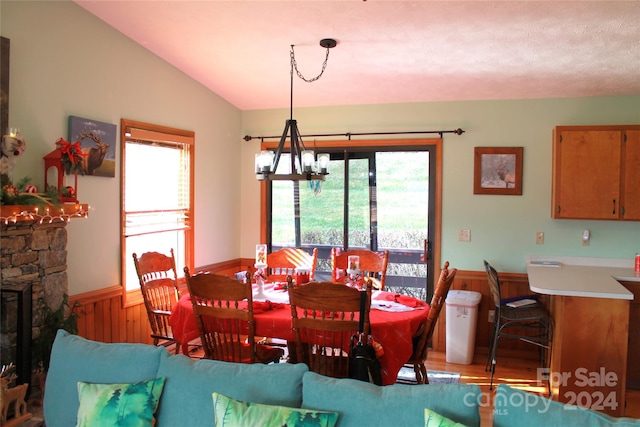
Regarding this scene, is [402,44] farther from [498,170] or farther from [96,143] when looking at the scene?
[96,143]

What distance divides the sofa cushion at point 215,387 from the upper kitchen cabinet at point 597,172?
3365 mm

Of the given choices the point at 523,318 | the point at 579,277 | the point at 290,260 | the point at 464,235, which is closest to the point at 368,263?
the point at 290,260

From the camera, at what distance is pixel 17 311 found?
2789 millimetres

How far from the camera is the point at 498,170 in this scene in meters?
4.66

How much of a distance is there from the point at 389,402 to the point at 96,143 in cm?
293

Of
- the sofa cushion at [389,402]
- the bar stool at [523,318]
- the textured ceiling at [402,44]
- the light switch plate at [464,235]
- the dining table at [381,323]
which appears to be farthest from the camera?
the light switch plate at [464,235]

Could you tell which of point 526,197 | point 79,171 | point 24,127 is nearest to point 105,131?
point 79,171

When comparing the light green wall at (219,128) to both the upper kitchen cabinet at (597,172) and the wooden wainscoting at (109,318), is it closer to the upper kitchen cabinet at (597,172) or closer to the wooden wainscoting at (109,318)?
the wooden wainscoting at (109,318)

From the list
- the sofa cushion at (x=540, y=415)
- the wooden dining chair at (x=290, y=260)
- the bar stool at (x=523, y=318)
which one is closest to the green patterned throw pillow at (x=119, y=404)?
the sofa cushion at (x=540, y=415)

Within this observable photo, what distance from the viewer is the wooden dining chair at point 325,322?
2.65 metres

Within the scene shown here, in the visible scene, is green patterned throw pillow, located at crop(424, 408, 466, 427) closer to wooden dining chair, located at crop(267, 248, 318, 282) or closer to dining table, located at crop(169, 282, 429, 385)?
dining table, located at crop(169, 282, 429, 385)

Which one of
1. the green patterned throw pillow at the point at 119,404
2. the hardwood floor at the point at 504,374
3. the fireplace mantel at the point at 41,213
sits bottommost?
the hardwood floor at the point at 504,374

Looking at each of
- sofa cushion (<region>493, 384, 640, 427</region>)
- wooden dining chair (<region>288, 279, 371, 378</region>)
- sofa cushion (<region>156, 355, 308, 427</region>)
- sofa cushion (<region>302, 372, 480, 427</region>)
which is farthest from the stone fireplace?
sofa cushion (<region>493, 384, 640, 427</region>)

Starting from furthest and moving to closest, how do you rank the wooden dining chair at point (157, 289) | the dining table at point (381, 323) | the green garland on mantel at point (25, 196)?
the wooden dining chair at point (157, 289)
the dining table at point (381, 323)
the green garland on mantel at point (25, 196)
